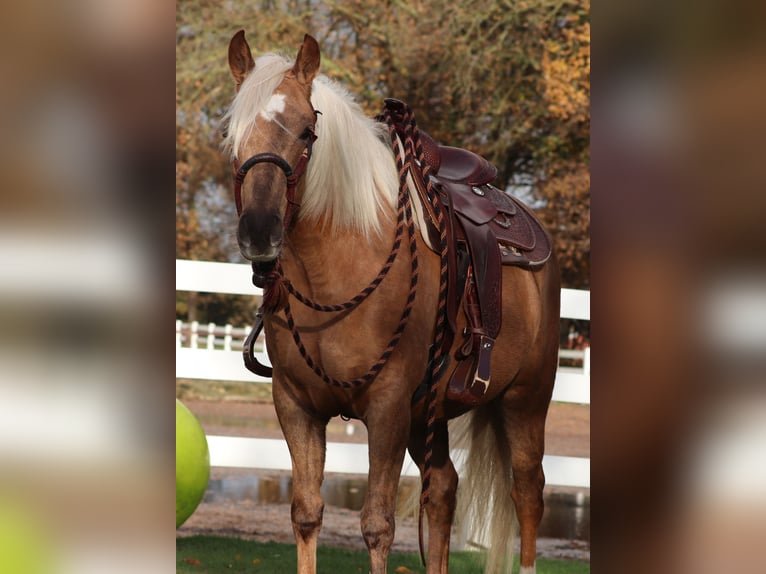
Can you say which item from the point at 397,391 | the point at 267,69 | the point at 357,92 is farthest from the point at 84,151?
the point at 357,92

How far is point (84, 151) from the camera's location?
2.68 feet

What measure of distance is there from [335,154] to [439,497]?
1.83m

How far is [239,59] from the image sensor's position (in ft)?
10.1

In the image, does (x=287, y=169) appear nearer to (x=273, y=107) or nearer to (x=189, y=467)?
(x=273, y=107)

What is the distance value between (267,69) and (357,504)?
5.30 metres

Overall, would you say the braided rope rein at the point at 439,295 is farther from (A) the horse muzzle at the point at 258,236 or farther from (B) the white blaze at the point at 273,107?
(A) the horse muzzle at the point at 258,236

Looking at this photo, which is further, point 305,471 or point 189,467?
point 189,467

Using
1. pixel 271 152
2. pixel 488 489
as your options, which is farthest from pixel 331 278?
pixel 488 489

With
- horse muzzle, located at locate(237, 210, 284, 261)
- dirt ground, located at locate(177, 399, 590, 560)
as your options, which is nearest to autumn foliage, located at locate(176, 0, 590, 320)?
dirt ground, located at locate(177, 399, 590, 560)

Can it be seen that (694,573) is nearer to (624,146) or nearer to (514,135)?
(624,146)

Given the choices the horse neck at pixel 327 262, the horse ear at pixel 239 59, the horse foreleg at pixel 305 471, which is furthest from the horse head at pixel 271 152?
the horse foreleg at pixel 305 471

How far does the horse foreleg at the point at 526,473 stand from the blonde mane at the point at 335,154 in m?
1.42

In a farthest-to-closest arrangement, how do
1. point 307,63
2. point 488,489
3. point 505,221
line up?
point 488,489, point 505,221, point 307,63

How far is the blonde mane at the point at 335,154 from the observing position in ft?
9.57
